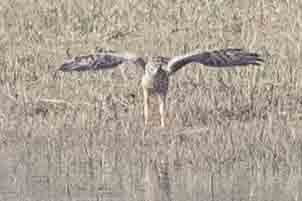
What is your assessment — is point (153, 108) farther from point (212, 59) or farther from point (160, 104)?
point (212, 59)

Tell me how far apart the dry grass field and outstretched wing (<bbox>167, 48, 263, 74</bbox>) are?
1.12 ft

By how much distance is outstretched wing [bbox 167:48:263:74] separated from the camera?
357 inches

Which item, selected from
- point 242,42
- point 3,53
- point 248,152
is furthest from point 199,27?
point 248,152

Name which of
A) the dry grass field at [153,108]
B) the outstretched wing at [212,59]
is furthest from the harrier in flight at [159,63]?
the dry grass field at [153,108]

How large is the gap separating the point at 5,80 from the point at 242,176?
3.54 meters

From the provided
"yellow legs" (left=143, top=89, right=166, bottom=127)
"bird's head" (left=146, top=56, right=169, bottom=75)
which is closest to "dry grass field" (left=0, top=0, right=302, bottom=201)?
"yellow legs" (left=143, top=89, right=166, bottom=127)

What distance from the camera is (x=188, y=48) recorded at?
11.8 meters

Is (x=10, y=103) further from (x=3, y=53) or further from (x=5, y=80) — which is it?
(x=3, y=53)

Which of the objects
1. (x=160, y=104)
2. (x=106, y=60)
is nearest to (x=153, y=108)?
(x=160, y=104)

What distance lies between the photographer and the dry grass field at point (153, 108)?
7621 millimetres

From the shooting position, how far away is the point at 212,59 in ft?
29.9

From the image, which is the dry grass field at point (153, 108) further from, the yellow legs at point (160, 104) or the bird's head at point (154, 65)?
the bird's head at point (154, 65)

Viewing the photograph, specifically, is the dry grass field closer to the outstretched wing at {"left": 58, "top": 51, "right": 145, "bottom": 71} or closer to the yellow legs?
the yellow legs

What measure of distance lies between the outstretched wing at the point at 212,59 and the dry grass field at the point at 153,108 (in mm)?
342
